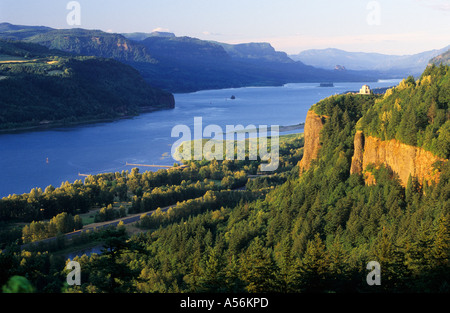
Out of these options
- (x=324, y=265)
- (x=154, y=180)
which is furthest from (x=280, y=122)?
(x=324, y=265)

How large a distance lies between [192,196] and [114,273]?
101 feet

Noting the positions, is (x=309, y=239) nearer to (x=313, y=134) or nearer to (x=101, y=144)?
(x=313, y=134)

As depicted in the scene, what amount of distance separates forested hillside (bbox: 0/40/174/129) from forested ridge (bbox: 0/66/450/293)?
63322 mm

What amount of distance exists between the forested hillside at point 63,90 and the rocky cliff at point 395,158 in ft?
243

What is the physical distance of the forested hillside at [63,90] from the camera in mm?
95250

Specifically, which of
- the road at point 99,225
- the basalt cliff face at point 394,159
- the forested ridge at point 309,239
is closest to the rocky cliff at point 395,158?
the basalt cliff face at point 394,159

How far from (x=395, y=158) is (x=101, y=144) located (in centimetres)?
5776

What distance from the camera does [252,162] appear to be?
54812 millimetres

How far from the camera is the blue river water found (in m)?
55.2

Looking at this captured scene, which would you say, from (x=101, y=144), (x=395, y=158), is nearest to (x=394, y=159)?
(x=395, y=158)

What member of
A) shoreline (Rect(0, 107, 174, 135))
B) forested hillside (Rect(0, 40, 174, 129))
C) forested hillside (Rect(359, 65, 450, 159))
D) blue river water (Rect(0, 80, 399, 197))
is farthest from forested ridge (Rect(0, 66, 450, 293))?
forested hillside (Rect(0, 40, 174, 129))

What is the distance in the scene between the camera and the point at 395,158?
21438mm

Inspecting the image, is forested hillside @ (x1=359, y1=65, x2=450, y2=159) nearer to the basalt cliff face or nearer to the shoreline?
the basalt cliff face
